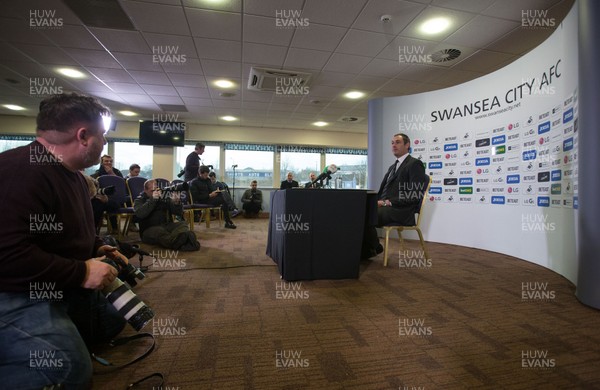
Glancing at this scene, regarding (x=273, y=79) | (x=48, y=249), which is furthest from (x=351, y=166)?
(x=48, y=249)

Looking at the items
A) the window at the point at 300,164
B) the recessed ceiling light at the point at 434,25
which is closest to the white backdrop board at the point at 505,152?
the recessed ceiling light at the point at 434,25

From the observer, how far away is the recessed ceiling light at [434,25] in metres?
3.41

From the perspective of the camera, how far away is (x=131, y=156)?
29.3 ft

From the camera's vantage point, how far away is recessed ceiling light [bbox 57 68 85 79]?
4926mm

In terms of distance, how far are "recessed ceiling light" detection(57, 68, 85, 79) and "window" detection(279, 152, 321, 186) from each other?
5.85 m

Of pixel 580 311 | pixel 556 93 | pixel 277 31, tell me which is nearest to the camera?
pixel 580 311

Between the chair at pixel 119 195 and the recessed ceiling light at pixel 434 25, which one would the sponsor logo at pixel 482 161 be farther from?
the chair at pixel 119 195

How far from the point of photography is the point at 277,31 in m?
3.65

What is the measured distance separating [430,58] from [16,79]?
7.41 meters

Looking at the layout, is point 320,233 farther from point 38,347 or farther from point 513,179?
point 513,179

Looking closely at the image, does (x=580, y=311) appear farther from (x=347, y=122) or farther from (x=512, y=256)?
(x=347, y=122)

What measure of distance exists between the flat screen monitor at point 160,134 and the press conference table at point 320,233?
692 centimetres

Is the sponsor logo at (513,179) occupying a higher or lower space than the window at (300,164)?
lower

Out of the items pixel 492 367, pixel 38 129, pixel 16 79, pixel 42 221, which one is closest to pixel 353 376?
pixel 492 367
